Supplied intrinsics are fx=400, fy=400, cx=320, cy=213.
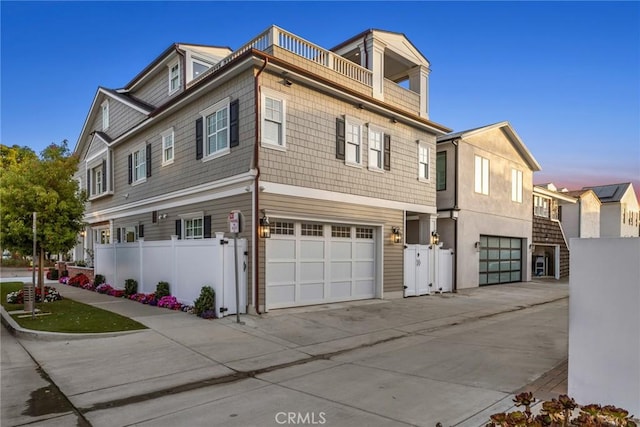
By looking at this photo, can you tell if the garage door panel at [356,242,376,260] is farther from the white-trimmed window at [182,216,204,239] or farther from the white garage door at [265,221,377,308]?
the white-trimmed window at [182,216,204,239]

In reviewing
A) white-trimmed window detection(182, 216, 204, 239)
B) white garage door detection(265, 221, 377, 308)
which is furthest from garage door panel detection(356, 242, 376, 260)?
white-trimmed window detection(182, 216, 204, 239)

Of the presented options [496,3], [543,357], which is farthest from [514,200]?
[543,357]

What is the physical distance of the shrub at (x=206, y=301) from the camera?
9891 millimetres

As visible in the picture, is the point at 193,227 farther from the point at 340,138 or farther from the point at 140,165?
the point at 340,138

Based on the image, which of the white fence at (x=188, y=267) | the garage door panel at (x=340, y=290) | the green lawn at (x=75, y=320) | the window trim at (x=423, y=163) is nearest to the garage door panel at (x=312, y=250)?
the garage door panel at (x=340, y=290)

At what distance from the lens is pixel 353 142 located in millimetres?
13031

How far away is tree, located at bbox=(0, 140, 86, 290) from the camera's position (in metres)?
10.5

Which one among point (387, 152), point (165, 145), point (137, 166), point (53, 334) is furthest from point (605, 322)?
point (137, 166)

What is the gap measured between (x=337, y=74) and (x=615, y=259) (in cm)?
995

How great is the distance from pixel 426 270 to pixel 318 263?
556cm

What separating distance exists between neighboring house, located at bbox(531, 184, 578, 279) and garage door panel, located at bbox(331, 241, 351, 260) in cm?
1588

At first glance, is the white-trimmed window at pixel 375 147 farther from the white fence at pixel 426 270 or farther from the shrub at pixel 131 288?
the shrub at pixel 131 288

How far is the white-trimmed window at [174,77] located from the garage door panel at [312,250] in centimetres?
841

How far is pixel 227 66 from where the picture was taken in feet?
34.7
